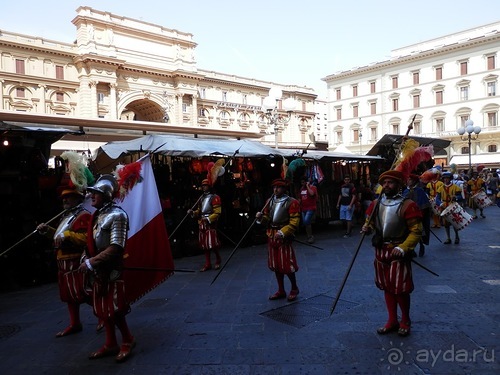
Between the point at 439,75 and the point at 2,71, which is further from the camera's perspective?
the point at 439,75

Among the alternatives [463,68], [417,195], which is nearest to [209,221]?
[417,195]

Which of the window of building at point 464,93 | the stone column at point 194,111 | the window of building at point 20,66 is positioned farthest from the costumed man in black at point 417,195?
the window of building at point 464,93

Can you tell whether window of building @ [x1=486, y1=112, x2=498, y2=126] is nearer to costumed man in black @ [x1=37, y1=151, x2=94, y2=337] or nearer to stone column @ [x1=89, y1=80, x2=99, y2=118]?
stone column @ [x1=89, y1=80, x2=99, y2=118]

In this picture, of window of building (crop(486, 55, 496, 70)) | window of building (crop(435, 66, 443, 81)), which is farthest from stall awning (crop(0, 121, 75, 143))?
window of building (crop(435, 66, 443, 81))

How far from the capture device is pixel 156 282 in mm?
4402

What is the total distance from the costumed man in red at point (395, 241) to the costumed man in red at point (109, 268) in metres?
2.75

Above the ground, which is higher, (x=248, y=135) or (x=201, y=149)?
(x=248, y=135)

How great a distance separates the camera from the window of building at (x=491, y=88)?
44.3 m

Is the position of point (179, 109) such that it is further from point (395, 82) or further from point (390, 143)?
point (390, 143)

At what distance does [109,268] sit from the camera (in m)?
3.75

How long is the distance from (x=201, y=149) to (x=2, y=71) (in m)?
34.2

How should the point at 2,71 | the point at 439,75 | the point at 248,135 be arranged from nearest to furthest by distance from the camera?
1. the point at 248,135
2. the point at 2,71
3. the point at 439,75

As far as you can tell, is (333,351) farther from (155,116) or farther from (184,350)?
(155,116)

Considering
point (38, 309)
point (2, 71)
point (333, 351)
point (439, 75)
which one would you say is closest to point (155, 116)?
point (2, 71)
